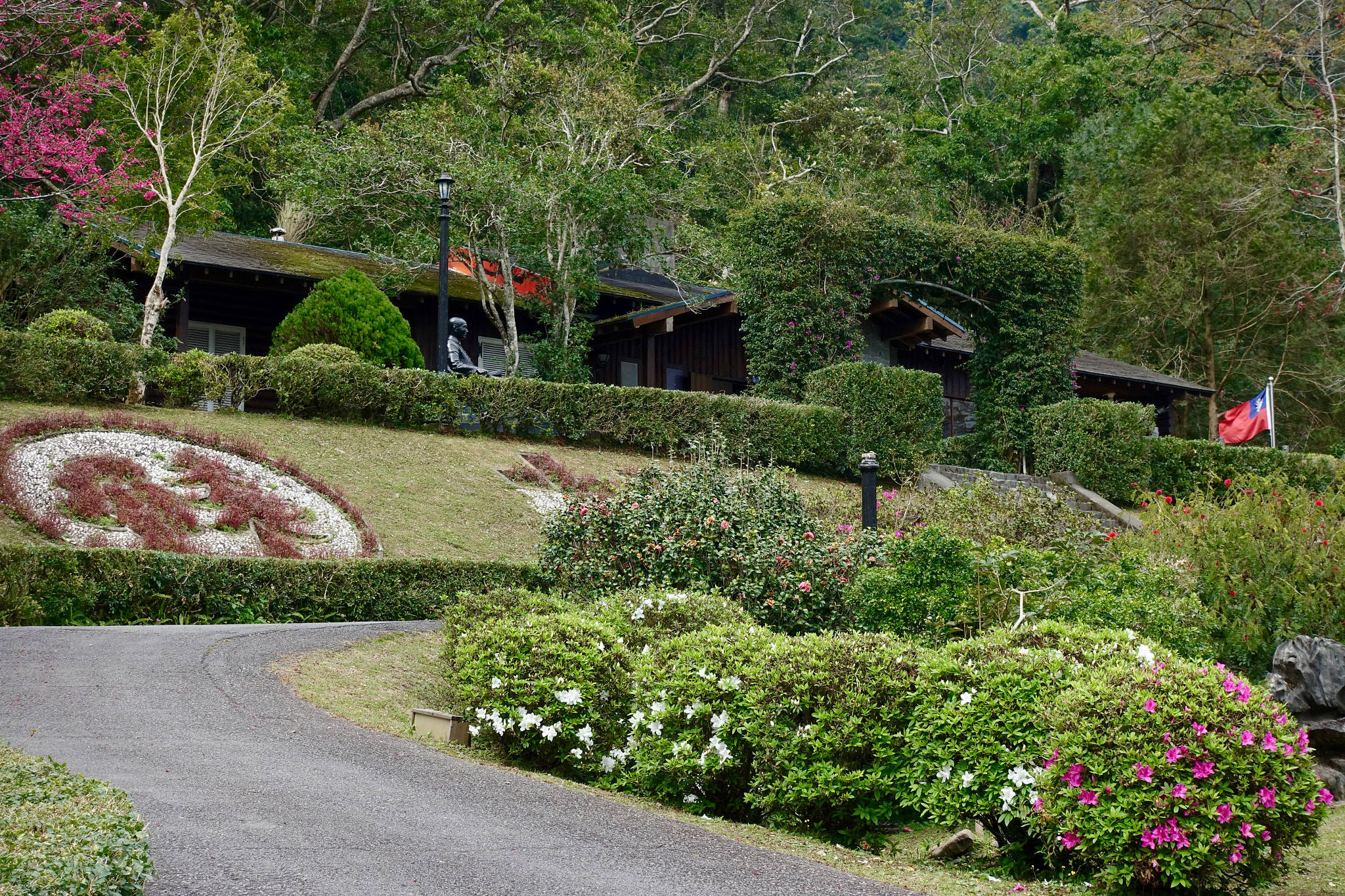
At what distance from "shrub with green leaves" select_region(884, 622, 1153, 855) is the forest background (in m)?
8.89

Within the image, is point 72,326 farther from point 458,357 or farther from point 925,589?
point 925,589

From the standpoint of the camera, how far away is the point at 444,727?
782cm

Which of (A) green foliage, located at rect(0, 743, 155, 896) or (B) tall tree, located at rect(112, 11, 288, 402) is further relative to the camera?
(B) tall tree, located at rect(112, 11, 288, 402)

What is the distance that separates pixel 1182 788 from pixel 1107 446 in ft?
68.6

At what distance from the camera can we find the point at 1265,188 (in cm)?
3266

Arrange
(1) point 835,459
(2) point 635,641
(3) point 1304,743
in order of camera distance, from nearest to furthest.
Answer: (3) point 1304,743, (2) point 635,641, (1) point 835,459

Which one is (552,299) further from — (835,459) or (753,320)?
(835,459)

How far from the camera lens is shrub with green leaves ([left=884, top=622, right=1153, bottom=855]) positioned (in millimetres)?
5875

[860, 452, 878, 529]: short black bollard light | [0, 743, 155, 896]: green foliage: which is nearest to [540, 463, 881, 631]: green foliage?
[860, 452, 878, 529]: short black bollard light

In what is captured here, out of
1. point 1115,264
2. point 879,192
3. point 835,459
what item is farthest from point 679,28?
point 835,459

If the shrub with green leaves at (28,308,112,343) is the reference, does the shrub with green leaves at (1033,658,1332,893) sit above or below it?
below

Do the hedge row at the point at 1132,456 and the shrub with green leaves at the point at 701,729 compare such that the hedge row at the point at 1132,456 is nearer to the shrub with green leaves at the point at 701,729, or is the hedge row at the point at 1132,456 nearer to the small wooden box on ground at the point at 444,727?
the shrub with green leaves at the point at 701,729

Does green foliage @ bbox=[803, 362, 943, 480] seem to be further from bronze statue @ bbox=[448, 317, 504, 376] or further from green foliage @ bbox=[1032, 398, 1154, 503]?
bronze statue @ bbox=[448, 317, 504, 376]

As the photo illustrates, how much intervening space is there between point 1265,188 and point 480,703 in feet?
106
